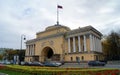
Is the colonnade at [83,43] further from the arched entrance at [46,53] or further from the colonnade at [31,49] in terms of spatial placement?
the colonnade at [31,49]

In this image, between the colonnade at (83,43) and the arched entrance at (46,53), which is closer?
the colonnade at (83,43)

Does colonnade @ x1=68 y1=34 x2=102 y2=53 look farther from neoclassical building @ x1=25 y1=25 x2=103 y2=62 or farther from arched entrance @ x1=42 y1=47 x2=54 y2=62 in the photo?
arched entrance @ x1=42 y1=47 x2=54 y2=62

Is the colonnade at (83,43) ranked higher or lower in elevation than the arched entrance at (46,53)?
higher

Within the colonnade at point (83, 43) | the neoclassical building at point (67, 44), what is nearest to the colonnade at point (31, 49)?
the neoclassical building at point (67, 44)

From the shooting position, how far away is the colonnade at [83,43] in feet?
167

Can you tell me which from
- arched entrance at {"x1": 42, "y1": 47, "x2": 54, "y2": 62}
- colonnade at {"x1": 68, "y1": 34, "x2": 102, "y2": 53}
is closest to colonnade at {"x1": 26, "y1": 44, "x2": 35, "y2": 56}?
arched entrance at {"x1": 42, "y1": 47, "x2": 54, "y2": 62}

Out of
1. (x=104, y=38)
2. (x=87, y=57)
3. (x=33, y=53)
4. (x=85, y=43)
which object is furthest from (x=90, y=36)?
(x=33, y=53)

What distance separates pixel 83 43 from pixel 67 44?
6.24 metres

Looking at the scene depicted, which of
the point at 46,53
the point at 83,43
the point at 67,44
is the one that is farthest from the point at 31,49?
the point at 83,43

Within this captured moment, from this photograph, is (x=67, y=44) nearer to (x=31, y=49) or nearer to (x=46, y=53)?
(x=46, y=53)

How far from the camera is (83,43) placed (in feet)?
176

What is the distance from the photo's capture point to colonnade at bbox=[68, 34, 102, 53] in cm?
5100

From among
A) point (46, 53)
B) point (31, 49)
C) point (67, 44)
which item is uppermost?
point (67, 44)

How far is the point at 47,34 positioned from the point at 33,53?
35.8 ft
